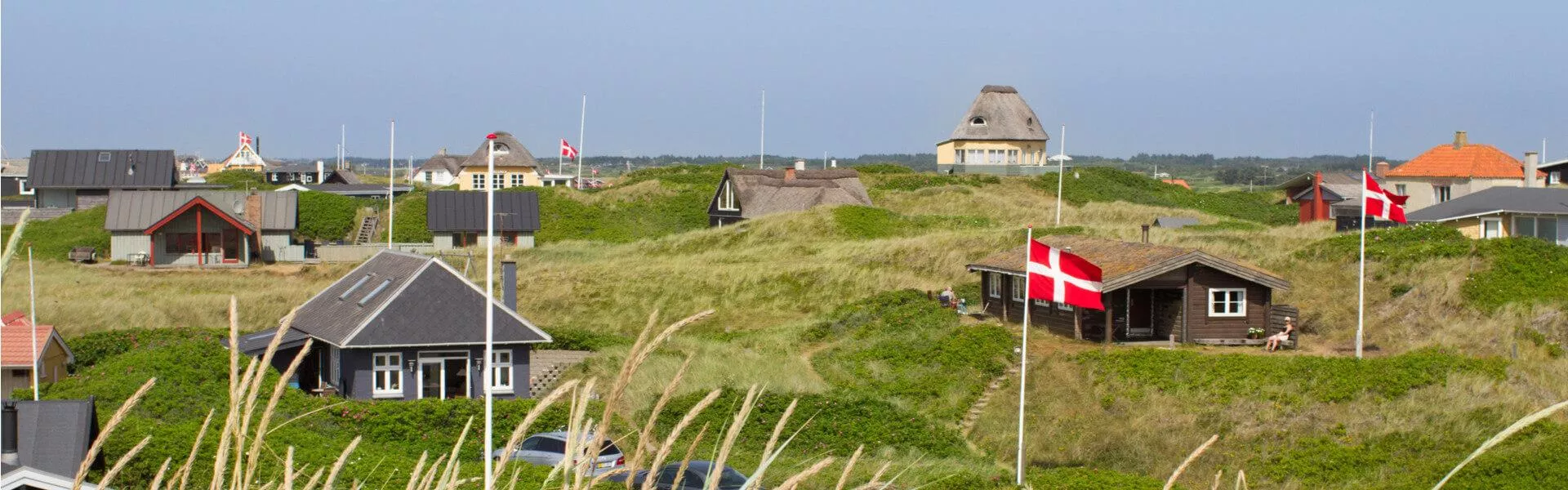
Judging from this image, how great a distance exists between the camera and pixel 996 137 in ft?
252

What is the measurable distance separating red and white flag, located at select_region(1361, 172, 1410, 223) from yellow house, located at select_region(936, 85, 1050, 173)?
162 ft

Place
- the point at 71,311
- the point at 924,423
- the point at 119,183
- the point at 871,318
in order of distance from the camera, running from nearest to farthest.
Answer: the point at 924,423
the point at 871,318
the point at 71,311
the point at 119,183

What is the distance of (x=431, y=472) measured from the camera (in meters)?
3.48

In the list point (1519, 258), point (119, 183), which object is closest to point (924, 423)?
point (1519, 258)

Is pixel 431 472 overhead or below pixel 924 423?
overhead

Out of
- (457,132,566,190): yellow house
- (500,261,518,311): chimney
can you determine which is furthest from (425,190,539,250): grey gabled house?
(500,261,518,311): chimney

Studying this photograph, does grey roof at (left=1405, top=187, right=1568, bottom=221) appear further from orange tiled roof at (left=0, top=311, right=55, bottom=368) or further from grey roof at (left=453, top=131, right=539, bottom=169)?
grey roof at (left=453, top=131, right=539, bottom=169)

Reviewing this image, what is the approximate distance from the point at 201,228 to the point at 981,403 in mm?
36364

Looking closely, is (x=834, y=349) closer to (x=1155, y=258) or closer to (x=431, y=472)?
(x=1155, y=258)

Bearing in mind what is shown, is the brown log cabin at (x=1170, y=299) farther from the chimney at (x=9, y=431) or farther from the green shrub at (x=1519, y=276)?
the chimney at (x=9, y=431)

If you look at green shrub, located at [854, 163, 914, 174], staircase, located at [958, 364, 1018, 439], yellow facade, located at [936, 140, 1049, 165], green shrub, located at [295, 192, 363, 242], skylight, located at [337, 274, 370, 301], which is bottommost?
staircase, located at [958, 364, 1018, 439]

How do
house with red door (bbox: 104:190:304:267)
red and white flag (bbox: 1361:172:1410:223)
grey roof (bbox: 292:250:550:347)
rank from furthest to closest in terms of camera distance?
house with red door (bbox: 104:190:304:267), red and white flag (bbox: 1361:172:1410:223), grey roof (bbox: 292:250:550:347)

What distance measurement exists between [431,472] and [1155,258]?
26.1 m

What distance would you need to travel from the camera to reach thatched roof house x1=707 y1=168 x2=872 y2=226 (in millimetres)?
60625
